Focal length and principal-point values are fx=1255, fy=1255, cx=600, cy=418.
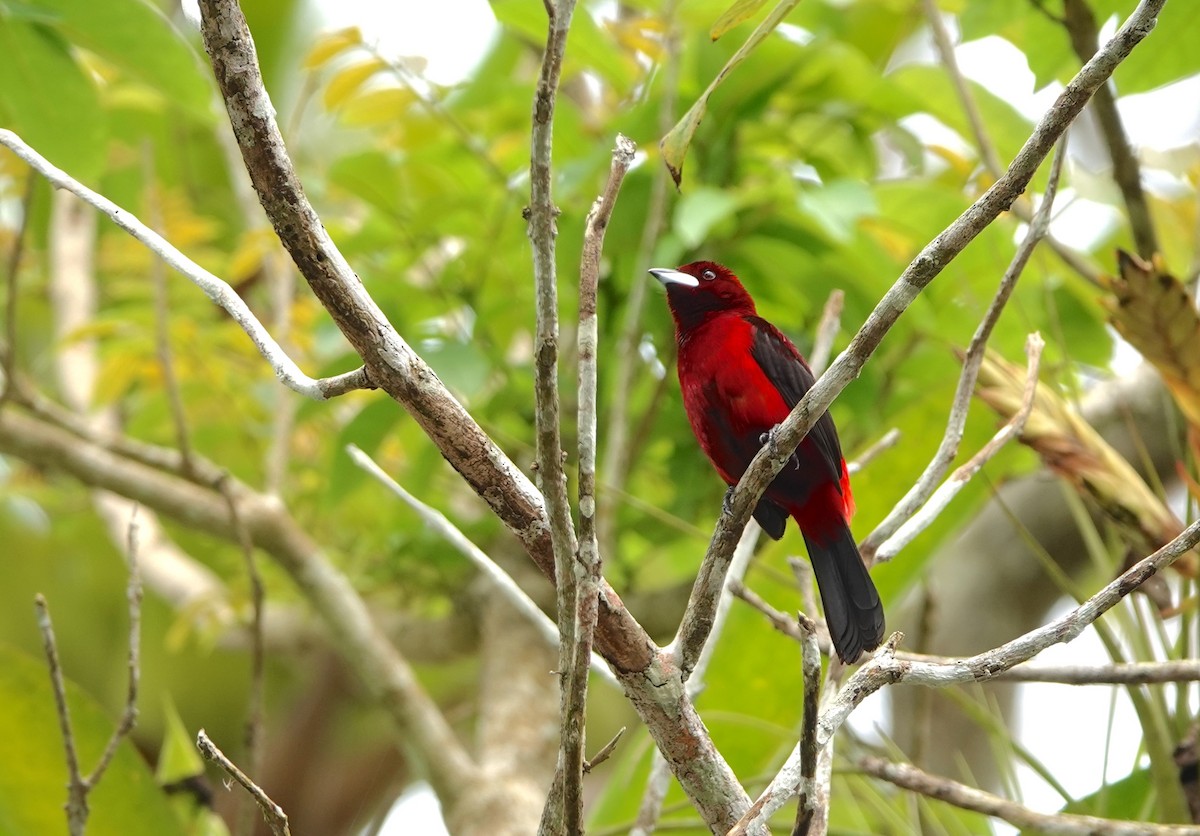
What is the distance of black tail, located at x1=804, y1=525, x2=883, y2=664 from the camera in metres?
2.43

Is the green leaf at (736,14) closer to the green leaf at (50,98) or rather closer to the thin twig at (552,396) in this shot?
the thin twig at (552,396)

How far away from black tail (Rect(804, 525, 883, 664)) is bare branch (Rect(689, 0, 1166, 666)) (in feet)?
2.61

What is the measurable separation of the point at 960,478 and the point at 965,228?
2.51ft

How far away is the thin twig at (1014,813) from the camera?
66.4 inches

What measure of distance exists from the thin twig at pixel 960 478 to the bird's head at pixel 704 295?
3.19 ft

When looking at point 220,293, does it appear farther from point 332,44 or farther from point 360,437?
point 332,44

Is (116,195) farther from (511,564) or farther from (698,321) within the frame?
(698,321)

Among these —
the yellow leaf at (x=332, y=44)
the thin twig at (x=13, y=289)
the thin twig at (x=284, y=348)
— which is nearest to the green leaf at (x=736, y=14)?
the yellow leaf at (x=332, y=44)

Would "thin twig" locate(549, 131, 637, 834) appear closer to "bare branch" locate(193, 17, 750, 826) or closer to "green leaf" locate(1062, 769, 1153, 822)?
"bare branch" locate(193, 17, 750, 826)

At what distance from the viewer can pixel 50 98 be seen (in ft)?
9.25

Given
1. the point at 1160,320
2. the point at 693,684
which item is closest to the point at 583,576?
the point at 693,684

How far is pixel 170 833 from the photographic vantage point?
2.69 metres

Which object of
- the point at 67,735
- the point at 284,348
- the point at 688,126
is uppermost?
the point at 284,348

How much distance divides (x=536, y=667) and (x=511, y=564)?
362 millimetres
